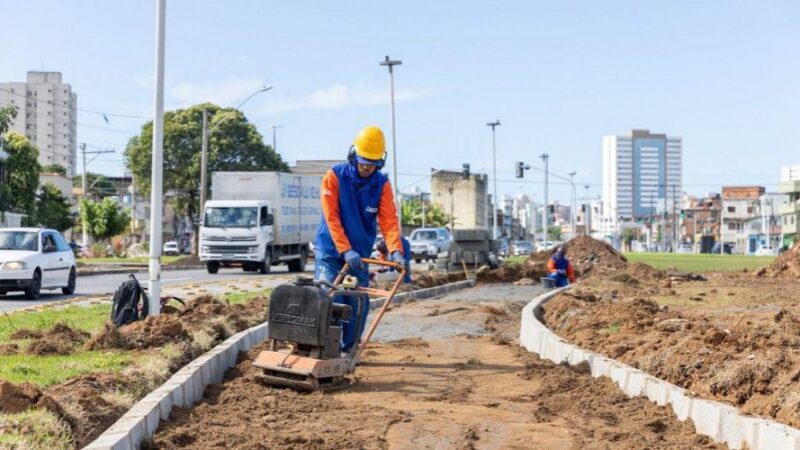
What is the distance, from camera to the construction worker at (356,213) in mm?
9391

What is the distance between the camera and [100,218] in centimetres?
7219

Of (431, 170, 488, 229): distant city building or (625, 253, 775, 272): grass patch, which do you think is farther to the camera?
(431, 170, 488, 229): distant city building

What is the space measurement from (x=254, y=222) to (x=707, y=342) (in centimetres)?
2793

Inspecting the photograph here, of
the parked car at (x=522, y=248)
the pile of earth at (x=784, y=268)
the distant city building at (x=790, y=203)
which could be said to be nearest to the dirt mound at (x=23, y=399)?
the pile of earth at (x=784, y=268)

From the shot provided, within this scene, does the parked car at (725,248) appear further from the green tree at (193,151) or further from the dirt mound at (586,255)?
the dirt mound at (586,255)

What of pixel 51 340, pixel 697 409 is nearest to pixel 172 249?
pixel 51 340

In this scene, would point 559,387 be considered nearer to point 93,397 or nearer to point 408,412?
point 408,412

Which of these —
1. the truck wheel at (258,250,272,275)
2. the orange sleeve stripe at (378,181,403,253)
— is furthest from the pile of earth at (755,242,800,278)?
the orange sleeve stripe at (378,181,403,253)

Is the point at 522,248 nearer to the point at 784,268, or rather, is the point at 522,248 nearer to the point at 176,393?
the point at 784,268

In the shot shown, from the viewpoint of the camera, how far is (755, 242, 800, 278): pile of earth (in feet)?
104

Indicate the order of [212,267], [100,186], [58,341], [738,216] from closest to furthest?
[58,341] < [212,267] < [100,186] < [738,216]

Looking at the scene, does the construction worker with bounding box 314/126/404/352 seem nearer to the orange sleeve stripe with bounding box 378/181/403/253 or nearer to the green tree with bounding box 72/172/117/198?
the orange sleeve stripe with bounding box 378/181/403/253

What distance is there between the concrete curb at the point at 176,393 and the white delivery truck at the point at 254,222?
2355 centimetres

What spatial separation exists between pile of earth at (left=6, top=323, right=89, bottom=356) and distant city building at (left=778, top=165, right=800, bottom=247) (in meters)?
102
